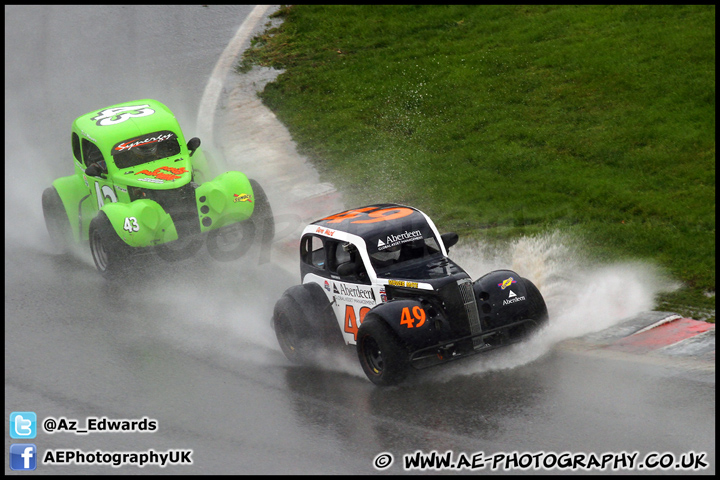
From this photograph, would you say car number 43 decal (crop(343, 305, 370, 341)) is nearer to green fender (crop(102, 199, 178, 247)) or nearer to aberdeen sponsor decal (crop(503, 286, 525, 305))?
aberdeen sponsor decal (crop(503, 286, 525, 305))

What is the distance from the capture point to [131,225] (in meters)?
14.2

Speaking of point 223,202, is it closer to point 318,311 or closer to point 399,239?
point 318,311

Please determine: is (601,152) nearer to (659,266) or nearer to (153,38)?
(659,266)

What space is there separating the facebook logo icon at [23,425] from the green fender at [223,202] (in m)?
5.28

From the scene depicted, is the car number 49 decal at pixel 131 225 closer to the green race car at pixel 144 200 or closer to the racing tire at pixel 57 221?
the green race car at pixel 144 200

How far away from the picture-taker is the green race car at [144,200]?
14391mm

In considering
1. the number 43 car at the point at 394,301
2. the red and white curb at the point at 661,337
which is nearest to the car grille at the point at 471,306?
the number 43 car at the point at 394,301

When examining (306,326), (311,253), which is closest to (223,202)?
(311,253)

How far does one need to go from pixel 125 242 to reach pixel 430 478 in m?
7.80

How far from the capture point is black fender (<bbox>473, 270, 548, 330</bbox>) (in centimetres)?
1055

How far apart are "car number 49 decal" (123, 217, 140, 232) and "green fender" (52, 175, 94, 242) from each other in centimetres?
195

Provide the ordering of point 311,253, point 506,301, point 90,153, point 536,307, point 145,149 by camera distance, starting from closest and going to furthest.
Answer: point 506,301, point 536,307, point 311,253, point 145,149, point 90,153

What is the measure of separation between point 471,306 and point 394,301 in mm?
940

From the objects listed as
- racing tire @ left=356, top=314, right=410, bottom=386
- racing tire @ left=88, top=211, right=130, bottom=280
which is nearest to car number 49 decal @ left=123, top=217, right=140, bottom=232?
racing tire @ left=88, top=211, right=130, bottom=280
